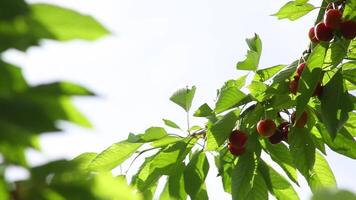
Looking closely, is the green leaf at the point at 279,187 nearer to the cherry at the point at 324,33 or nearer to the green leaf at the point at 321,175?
the green leaf at the point at 321,175

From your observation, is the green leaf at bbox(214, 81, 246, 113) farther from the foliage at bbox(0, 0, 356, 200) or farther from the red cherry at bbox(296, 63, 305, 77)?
the red cherry at bbox(296, 63, 305, 77)

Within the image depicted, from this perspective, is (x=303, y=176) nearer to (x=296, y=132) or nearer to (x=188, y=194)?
(x=296, y=132)

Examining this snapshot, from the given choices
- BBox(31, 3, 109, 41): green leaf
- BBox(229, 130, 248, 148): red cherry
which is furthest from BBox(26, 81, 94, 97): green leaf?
BBox(229, 130, 248, 148): red cherry

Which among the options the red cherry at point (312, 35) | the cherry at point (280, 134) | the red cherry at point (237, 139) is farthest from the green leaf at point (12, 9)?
the red cherry at point (312, 35)

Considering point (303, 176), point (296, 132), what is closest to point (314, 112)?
point (296, 132)

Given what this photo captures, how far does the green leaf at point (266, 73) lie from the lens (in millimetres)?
1985

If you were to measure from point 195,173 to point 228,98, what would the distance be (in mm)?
304

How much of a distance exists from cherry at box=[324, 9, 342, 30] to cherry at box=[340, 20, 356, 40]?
2 cm

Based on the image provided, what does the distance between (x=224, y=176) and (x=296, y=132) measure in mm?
300

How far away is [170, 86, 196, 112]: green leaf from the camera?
2229mm

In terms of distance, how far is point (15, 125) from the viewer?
396 millimetres

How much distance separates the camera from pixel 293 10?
7.13 ft

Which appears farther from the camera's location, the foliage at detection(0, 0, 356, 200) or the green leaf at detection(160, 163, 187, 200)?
the green leaf at detection(160, 163, 187, 200)

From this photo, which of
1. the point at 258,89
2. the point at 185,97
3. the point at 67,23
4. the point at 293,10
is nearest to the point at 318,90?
the point at 258,89
